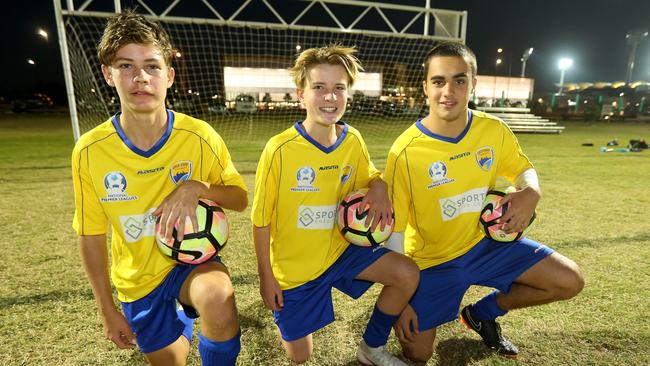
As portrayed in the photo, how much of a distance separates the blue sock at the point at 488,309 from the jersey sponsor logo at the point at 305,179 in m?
1.26

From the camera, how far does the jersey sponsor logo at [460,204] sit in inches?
94.6

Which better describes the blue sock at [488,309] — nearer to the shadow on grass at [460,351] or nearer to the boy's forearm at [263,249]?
the shadow on grass at [460,351]

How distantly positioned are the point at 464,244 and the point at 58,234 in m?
4.15

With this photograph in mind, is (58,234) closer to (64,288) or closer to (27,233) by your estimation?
(27,233)

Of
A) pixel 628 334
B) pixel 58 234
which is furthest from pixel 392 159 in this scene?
pixel 58 234

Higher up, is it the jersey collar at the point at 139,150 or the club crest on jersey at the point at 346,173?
the jersey collar at the point at 139,150

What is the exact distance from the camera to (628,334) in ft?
8.02

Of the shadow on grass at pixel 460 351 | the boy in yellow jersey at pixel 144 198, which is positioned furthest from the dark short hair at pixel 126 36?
the shadow on grass at pixel 460 351

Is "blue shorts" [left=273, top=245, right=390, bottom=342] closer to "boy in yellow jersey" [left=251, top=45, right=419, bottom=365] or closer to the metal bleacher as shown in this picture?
"boy in yellow jersey" [left=251, top=45, right=419, bottom=365]

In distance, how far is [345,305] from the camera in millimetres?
2883

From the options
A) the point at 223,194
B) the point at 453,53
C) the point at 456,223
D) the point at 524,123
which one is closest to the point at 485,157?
the point at 456,223

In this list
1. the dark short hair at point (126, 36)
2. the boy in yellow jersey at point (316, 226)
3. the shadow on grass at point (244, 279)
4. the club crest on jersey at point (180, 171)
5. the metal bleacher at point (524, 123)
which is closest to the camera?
the dark short hair at point (126, 36)

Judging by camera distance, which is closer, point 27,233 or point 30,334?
point 30,334

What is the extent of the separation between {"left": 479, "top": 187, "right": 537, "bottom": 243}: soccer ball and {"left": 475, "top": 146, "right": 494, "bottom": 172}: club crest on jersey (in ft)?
0.56
